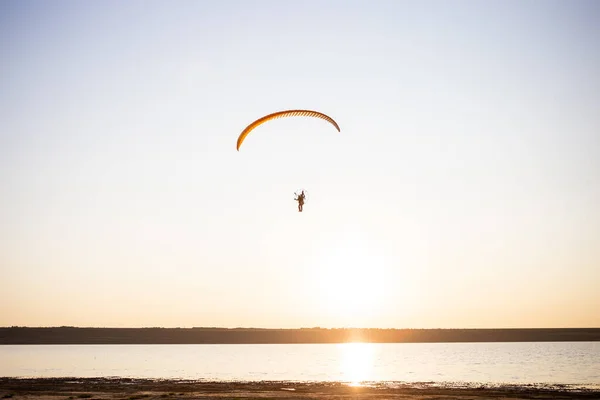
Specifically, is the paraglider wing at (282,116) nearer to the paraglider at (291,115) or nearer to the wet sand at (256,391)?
the paraglider at (291,115)

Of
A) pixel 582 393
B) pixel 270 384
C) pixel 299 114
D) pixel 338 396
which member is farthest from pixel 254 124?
pixel 582 393

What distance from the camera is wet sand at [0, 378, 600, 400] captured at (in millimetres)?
38031

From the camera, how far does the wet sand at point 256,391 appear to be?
38031mm

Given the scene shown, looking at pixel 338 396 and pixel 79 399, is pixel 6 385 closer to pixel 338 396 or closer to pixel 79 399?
pixel 79 399

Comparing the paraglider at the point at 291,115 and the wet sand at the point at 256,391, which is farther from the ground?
the paraglider at the point at 291,115

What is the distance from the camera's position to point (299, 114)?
33.1 metres

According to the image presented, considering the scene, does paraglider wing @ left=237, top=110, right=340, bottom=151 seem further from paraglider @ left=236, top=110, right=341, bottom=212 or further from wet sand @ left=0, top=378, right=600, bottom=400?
wet sand @ left=0, top=378, right=600, bottom=400

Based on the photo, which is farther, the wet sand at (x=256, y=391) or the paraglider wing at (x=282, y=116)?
the wet sand at (x=256, y=391)

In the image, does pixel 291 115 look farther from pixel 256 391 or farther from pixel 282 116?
pixel 256 391

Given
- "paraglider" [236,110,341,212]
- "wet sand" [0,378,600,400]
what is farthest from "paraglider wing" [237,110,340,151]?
"wet sand" [0,378,600,400]

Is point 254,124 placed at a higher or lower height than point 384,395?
higher

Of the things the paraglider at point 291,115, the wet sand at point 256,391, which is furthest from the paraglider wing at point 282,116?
the wet sand at point 256,391

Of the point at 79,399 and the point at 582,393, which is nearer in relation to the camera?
the point at 79,399

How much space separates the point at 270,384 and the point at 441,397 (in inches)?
524
